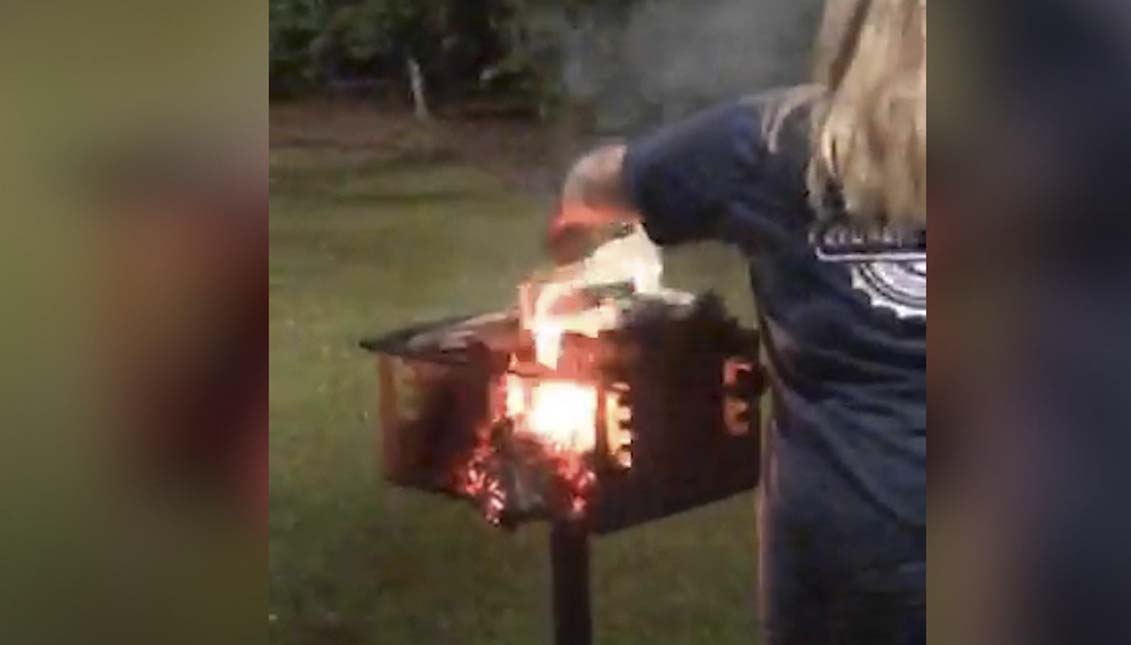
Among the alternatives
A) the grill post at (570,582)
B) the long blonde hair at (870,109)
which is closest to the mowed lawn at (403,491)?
the grill post at (570,582)

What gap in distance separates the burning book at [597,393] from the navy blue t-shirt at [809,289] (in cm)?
3

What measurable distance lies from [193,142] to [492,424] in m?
0.33

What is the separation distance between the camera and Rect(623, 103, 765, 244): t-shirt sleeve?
106 centimetres

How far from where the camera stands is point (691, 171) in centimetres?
107

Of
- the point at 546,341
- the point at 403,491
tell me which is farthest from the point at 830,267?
the point at 403,491

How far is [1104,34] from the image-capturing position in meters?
1.05

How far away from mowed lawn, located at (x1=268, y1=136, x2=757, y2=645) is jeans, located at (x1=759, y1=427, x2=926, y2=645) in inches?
0.9

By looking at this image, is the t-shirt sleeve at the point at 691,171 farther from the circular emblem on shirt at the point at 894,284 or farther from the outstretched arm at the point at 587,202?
the circular emblem on shirt at the point at 894,284

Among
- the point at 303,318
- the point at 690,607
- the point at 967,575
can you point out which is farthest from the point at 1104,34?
the point at 303,318

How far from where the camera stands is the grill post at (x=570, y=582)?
108 centimetres

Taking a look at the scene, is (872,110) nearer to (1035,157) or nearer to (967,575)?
(1035,157)

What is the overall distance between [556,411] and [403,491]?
0.14m

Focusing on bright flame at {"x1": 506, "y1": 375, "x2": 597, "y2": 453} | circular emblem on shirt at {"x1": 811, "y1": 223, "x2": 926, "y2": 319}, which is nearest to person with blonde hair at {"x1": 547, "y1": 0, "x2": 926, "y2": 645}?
circular emblem on shirt at {"x1": 811, "y1": 223, "x2": 926, "y2": 319}

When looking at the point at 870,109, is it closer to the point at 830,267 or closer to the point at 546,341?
the point at 830,267
